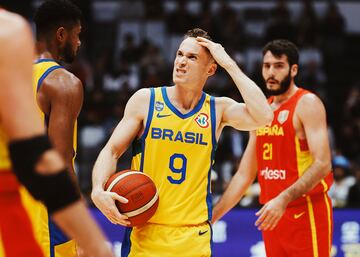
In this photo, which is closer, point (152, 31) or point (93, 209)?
point (93, 209)

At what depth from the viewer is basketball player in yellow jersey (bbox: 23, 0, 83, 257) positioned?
417cm

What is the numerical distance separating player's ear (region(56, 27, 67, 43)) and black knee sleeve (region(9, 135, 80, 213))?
6.62 feet

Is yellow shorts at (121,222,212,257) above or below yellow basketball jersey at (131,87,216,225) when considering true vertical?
below

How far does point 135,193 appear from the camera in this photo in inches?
168

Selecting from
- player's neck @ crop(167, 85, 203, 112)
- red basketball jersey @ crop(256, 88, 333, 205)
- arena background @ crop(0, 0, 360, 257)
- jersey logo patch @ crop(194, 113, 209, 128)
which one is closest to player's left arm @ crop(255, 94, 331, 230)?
red basketball jersey @ crop(256, 88, 333, 205)

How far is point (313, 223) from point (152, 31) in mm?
10283

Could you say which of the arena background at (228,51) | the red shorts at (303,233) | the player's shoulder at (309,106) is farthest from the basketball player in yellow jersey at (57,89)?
the arena background at (228,51)

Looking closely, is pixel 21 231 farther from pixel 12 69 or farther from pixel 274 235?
pixel 274 235

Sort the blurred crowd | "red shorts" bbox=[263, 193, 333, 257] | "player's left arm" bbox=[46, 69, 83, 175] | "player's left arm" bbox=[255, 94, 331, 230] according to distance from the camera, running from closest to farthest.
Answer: "player's left arm" bbox=[46, 69, 83, 175]
"player's left arm" bbox=[255, 94, 331, 230]
"red shorts" bbox=[263, 193, 333, 257]
the blurred crowd

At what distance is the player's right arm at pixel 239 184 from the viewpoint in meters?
5.52

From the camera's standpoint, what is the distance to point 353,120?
500 inches

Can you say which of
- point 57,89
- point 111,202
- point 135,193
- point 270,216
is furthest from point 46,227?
point 270,216

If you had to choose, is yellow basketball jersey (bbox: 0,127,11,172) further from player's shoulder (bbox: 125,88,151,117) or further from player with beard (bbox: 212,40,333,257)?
player with beard (bbox: 212,40,333,257)

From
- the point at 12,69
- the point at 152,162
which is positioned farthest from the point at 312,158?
the point at 12,69
